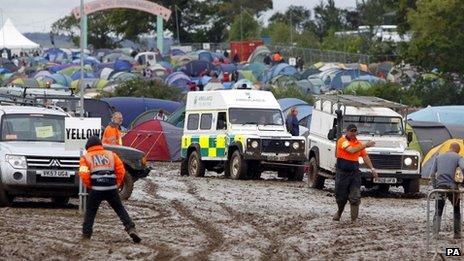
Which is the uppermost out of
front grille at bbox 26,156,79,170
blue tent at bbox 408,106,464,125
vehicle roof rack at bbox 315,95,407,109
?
vehicle roof rack at bbox 315,95,407,109

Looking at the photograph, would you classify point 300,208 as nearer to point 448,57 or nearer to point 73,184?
point 73,184

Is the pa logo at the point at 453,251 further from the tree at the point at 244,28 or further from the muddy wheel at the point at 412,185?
the tree at the point at 244,28

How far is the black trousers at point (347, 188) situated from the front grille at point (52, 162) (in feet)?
14.2

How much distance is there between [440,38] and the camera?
60906mm

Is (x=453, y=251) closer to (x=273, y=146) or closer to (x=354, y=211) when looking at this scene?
(x=354, y=211)

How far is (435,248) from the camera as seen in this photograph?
1753 cm

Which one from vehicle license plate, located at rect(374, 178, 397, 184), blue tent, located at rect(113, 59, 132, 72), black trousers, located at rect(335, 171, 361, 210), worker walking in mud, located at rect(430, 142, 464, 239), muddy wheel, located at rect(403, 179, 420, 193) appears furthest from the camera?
blue tent, located at rect(113, 59, 132, 72)

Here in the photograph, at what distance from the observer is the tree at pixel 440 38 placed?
2394 inches

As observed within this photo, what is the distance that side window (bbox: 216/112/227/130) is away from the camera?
33625 mm

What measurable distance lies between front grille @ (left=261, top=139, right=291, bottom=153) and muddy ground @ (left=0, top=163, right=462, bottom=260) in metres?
3.74

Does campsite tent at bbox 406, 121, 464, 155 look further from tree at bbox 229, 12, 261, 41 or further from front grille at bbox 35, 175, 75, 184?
tree at bbox 229, 12, 261, 41

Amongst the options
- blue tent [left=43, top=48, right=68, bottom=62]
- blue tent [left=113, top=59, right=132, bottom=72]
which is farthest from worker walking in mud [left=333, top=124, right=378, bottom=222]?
blue tent [left=43, top=48, right=68, bottom=62]

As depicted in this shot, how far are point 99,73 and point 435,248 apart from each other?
2728 inches

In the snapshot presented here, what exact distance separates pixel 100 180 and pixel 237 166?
621 inches
